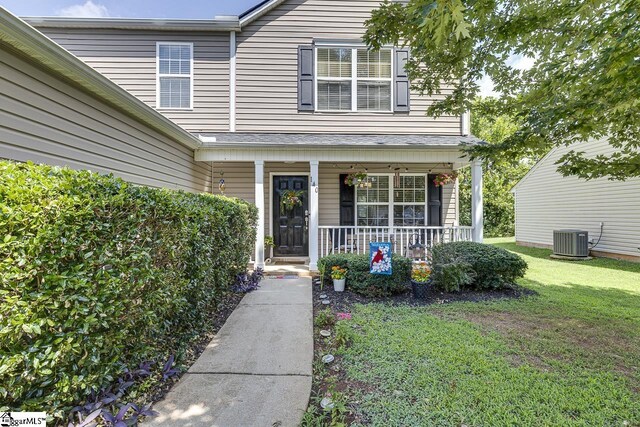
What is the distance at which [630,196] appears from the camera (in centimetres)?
868

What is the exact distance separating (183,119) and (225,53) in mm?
1920

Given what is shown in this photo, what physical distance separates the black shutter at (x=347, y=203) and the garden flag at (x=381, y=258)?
9.01 ft

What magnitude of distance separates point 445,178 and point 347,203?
2.46 meters

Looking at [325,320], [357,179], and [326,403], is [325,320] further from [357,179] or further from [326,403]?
[357,179]

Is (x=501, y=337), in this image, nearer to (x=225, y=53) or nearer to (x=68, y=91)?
(x=68, y=91)

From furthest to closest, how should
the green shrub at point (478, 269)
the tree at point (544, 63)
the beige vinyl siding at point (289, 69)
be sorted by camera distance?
the beige vinyl siding at point (289, 69) < the green shrub at point (478, 269) < the tree at point (544, 63)

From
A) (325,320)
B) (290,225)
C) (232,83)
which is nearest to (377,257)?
(325,320)

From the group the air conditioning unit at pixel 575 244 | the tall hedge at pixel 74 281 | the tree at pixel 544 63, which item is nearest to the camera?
the tall hedge at pixel 74 281

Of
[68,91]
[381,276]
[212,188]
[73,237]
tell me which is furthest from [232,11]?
[73,237]

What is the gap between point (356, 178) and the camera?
23.9 ft

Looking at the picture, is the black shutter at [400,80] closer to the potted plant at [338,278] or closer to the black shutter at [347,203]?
the black shutter at [347,203]

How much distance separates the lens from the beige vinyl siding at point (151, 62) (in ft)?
22.9
